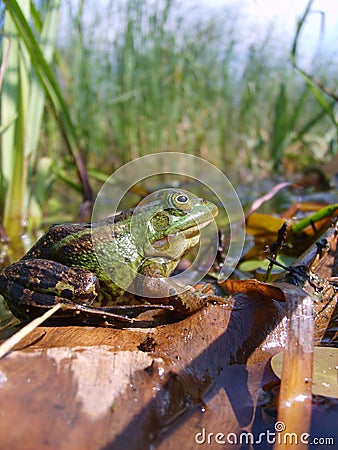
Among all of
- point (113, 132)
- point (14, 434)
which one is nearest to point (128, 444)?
point (14, 434)

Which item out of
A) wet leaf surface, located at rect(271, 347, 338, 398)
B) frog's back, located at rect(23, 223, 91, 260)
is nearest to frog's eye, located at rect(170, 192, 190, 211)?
frog's back, located at rect(23, 223, 91, 260)

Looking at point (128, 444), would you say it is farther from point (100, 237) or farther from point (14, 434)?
point (100, 237)

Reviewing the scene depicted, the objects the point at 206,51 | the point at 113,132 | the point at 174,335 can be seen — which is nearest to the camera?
the point at 174,335

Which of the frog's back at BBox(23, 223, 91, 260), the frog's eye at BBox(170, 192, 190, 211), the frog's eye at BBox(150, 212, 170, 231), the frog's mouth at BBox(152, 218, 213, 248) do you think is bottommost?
the frog's back at BBox(23, 223, 91, 260)

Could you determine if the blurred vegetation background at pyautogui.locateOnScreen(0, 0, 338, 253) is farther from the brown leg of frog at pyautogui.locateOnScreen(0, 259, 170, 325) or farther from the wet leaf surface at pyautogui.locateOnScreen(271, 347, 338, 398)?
the wet leaf surface at pyautogui.locateOnScreen(271, 347, 338, 398)

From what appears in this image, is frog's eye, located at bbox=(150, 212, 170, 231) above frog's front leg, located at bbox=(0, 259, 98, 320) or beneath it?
above

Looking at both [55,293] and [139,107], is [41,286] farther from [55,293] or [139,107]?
[139,107]

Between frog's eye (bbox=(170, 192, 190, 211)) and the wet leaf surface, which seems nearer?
the wet leaf surface
